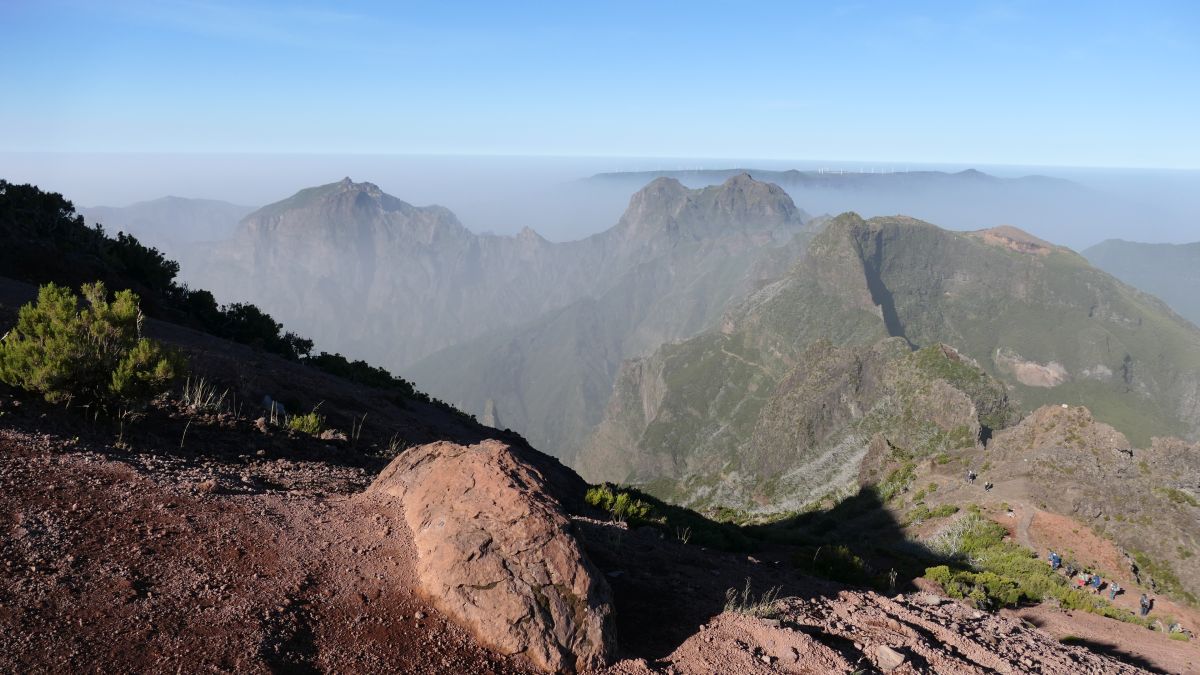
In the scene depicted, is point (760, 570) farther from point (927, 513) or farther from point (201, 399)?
point (927, 513)

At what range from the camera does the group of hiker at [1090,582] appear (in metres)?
21.7

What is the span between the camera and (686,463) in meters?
155

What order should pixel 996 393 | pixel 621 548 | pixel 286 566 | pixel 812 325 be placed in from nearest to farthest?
pixel 286 566 < pixel 621 548 < pixel 996 393 < pixel 812 325

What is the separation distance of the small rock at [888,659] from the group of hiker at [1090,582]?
1955 cm

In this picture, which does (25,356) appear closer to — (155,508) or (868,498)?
(155,508)

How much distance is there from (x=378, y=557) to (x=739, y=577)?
7.33 m

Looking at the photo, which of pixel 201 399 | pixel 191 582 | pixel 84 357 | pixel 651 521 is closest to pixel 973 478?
pixel 651 521

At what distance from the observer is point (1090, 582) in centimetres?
→ 2306

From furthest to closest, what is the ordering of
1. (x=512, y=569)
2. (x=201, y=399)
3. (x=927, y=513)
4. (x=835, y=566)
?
(x=927, y=513) → (x=835, y=566) → (x=201, y=399) → (x=512, y=569)

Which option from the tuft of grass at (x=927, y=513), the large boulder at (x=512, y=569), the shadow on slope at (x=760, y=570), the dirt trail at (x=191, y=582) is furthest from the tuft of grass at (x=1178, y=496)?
the dirt trail at (x=191, y=582)

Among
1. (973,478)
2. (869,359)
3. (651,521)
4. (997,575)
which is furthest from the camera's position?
(869,359)

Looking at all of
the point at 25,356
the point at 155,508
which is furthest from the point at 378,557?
the point at 25,356

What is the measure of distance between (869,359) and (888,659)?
324ft

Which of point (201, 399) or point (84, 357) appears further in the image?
point (201, 399)
